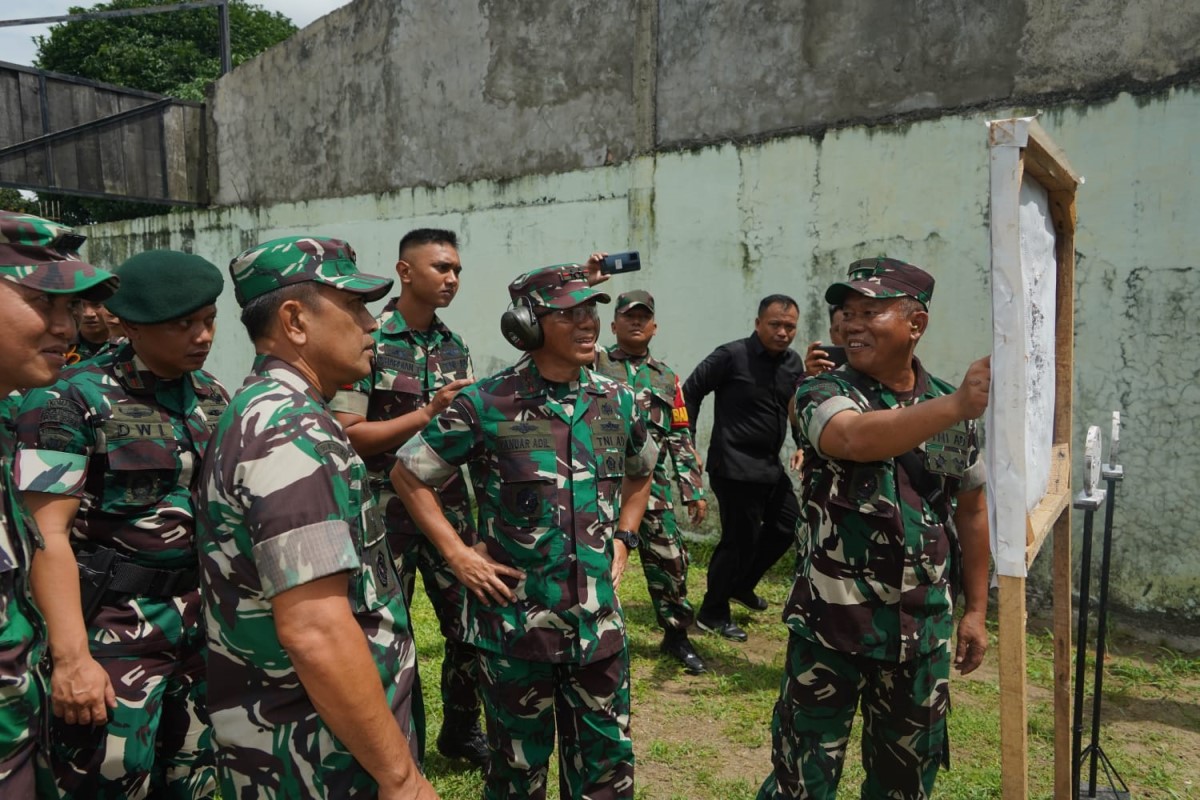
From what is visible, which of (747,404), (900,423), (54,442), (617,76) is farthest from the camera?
(617,76)

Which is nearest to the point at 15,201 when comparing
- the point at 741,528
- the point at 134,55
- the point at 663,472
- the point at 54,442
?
the point at 134,55

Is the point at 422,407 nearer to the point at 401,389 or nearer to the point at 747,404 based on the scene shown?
A: the point at 401,389

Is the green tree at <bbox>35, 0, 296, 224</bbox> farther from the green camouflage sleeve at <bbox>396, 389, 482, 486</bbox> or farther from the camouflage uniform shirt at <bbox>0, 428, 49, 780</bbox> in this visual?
the camouflage uniform shirt at <bbox>0, 428, 49, 780</bbox>

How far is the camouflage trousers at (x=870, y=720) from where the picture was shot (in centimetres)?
271

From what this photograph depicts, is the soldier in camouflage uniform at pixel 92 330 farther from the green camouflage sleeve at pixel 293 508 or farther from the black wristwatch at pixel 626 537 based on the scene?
the green camouflage sleeve at pixel 293 508

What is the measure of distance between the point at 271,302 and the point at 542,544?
1264 millimetres

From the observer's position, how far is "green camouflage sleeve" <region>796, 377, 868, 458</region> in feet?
8.43

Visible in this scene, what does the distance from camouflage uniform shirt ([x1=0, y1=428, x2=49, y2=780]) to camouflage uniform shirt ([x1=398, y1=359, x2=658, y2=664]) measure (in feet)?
4.06

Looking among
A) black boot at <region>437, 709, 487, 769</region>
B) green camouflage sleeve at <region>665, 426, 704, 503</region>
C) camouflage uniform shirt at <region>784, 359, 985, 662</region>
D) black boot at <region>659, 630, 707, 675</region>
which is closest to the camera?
camouflage uniform shirt at <region>784, 359, 985, 662</region>

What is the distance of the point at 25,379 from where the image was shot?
1.80 meters

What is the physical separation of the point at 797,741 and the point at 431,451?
1535 mm

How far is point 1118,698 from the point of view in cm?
468

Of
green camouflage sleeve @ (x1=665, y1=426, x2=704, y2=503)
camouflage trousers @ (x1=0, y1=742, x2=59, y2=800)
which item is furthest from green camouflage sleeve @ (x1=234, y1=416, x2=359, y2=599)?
green camouflage sleeve @ (x1=665, y1=426, x2=704, y2=503)

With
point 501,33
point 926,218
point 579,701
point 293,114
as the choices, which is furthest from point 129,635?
point 293,114
